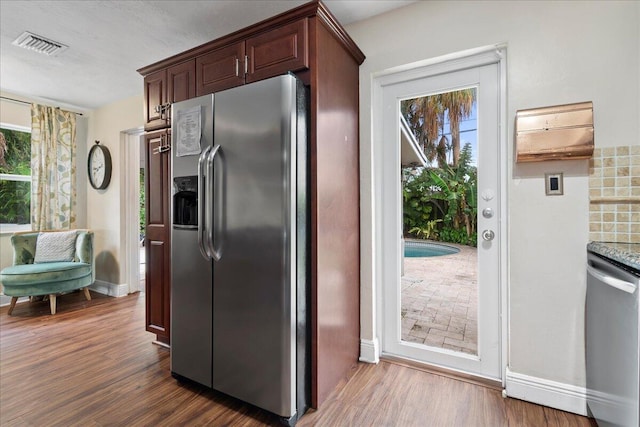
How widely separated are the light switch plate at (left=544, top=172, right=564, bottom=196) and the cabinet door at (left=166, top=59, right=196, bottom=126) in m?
2.31

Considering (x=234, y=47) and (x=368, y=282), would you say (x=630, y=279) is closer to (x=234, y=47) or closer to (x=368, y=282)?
(x=368, y=282)

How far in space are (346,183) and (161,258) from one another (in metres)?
1.59

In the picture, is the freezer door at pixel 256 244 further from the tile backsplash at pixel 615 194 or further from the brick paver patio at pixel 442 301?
the tile backsplash at pixel 615 194

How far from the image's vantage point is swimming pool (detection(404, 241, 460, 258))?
2143mm

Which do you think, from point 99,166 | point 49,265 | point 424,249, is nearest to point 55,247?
point 49,265

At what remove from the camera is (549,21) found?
1.68 m

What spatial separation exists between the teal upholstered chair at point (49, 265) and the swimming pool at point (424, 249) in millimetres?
3605

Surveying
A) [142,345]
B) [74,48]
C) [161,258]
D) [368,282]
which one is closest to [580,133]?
[368,282]

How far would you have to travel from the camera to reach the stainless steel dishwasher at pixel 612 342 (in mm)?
1062

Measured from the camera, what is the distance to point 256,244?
5.27 ft

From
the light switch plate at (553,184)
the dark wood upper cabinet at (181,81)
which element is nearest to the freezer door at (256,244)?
the dark wood upper cabinet at (181,81)

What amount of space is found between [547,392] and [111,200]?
4.84 m

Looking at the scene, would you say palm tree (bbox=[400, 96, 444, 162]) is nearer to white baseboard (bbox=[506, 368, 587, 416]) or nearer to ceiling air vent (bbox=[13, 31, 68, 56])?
white baseboard (bbox=[506, 368, 587, 416])

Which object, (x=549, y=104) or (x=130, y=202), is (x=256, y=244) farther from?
(x=130, y=202)
